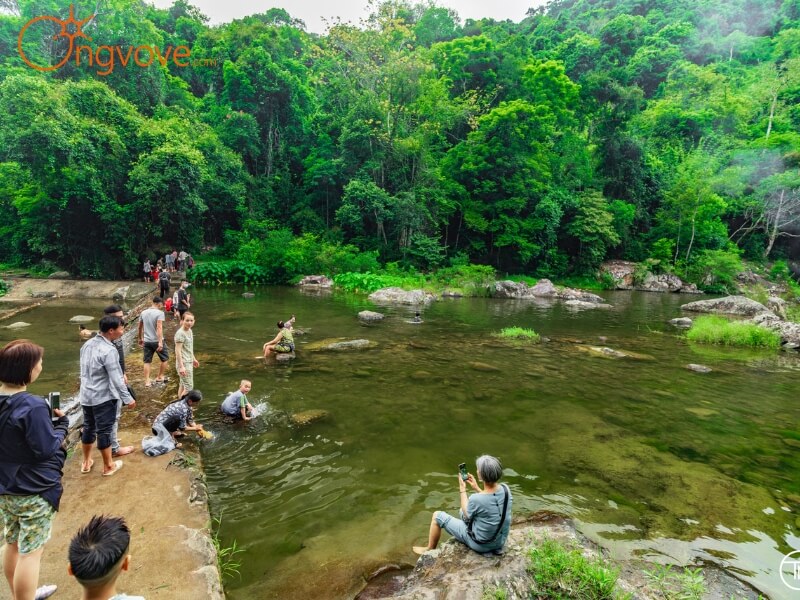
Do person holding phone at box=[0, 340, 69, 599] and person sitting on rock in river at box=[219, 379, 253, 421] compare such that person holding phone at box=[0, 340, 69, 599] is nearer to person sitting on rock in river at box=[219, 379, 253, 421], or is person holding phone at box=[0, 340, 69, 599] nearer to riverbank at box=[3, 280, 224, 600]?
riverbank at box=[3, 280, 224, 600]

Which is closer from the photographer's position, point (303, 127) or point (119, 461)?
point (119, 461)

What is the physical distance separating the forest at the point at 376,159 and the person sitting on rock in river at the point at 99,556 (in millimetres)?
27114

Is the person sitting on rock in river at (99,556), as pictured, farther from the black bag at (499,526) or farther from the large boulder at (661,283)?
the large boulder at (661,283)

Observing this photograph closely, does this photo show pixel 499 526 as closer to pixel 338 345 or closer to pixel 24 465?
pixel 24 465

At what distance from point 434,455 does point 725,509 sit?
13.5 feet

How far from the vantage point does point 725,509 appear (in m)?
5.57

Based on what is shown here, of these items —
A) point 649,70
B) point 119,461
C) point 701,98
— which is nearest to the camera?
point 119,461

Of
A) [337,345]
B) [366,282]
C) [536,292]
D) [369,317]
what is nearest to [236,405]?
[337,345]

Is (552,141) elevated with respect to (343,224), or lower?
elevated

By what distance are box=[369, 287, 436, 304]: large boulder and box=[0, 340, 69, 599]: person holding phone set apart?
21098 millimetres

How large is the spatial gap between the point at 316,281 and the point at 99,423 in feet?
81.6

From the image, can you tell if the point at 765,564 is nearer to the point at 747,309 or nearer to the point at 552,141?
the point at 747,309

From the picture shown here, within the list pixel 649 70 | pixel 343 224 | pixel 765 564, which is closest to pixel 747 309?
pixel 765 564

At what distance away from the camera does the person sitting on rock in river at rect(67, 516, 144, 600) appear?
2.00 m
